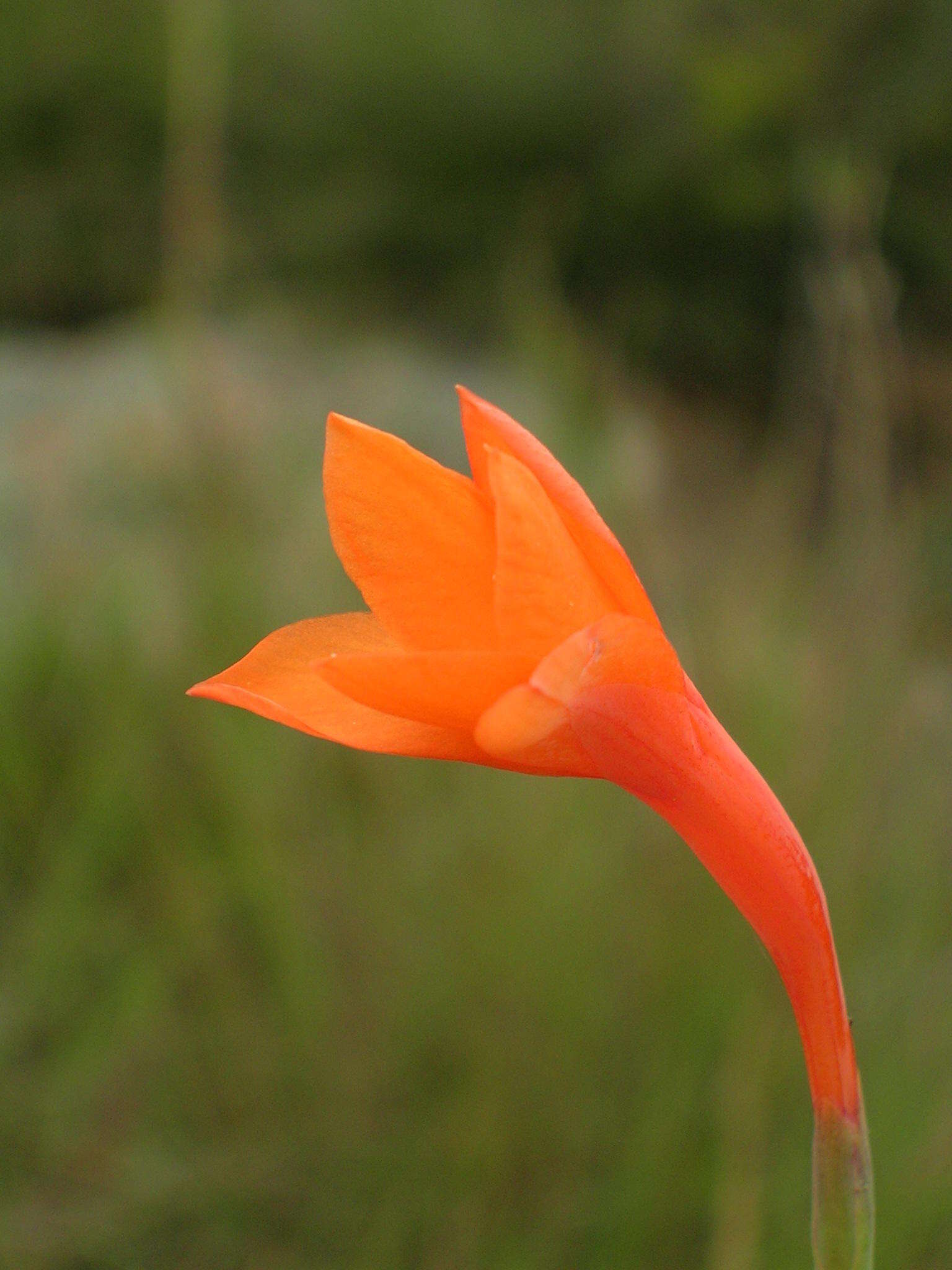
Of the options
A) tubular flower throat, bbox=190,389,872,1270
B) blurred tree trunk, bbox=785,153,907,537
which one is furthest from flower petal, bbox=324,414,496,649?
blurred tree trunk, bbox=785,153,907,537

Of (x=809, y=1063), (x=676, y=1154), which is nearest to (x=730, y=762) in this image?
(x=809, y=1063)

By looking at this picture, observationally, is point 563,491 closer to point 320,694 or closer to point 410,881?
point 320,694

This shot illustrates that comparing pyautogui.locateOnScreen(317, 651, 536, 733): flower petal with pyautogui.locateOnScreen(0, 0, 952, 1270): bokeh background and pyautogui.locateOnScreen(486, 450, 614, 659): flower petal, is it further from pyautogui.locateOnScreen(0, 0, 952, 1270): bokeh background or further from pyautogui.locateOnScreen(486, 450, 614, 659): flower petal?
pyautogui.locateOnScreen(0, 0, 952, 1270): bokeh background

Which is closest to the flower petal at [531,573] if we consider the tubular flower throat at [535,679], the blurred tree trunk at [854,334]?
the tubular flower throat at [535,679]

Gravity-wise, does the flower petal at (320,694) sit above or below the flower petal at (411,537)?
below

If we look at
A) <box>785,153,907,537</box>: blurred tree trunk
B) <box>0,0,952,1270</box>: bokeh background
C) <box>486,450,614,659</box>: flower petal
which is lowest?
<box>0,0,952,1270</box>: bokeh background

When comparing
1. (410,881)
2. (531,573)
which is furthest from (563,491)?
(410,881)

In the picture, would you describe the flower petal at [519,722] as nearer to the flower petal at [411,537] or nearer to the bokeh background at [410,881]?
the flower petal at [411,537]

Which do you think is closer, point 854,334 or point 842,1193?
point 842,1193
